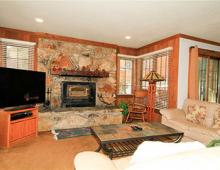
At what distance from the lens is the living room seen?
2.46 metres

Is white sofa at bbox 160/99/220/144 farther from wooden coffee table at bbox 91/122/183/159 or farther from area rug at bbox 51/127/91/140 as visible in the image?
area rug at bbox 51/127/91/140

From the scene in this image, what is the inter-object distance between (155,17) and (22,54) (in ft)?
11.3

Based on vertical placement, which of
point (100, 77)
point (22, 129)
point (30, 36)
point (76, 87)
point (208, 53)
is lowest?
point (22, 129)

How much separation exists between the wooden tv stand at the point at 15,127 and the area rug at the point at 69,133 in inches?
18.8

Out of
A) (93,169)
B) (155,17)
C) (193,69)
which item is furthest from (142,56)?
(93,169)

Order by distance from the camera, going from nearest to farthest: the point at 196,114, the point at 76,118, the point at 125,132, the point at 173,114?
the point at 125,132 < the point at 196,114 < the point at 173,114 < the point at 76,118

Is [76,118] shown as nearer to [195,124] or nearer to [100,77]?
[100,77]

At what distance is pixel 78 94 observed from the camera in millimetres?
4359

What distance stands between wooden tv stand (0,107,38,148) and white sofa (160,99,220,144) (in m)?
2.91

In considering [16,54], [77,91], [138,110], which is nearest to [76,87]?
[77,91]

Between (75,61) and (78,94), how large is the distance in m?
0.98

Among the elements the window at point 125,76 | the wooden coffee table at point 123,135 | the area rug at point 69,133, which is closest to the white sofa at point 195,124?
the wooden coffee table at point 123,135

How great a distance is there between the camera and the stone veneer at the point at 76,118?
3.56 m

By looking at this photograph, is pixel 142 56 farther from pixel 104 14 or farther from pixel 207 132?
pixel 207 132
